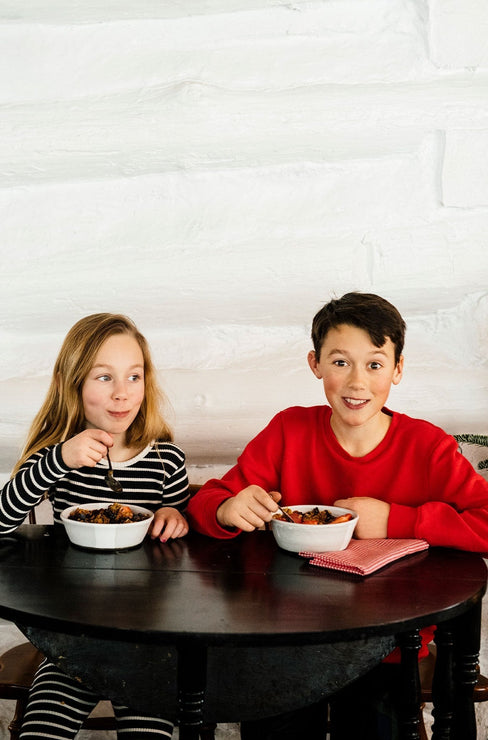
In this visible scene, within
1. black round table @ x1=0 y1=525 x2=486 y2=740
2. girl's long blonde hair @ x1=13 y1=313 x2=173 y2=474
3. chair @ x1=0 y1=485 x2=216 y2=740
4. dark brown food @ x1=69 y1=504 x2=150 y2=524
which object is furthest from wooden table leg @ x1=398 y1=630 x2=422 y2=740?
girl's long blonde hair @ x1=13 y1=313 x2=173 y2=474

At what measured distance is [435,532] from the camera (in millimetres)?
1841

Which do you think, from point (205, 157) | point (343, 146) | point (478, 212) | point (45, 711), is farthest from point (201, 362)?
point (45, 711)

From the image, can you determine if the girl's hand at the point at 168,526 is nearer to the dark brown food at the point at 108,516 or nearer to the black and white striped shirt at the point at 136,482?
the dark brown food at the point at 108,516

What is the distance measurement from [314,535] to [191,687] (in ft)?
1.49

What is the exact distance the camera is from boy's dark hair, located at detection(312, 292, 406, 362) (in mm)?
2031

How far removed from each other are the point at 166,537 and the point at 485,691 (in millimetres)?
903

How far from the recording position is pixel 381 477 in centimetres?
206

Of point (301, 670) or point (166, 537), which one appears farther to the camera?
point (166, 537)

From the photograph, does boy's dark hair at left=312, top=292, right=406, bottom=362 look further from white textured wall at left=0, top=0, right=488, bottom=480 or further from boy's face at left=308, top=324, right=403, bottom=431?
white textured wall at left=0, top=0, right=488, bottom=480

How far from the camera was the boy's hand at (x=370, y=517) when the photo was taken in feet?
6.17

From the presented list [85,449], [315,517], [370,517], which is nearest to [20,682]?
[85,449]

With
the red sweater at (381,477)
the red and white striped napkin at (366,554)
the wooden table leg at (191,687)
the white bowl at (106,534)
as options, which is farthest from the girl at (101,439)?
the wooden table leg at (191,687)

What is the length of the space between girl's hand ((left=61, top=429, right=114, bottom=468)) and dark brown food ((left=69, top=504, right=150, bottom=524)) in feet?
0.41

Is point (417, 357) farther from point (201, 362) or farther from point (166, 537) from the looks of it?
point (166, 537)
